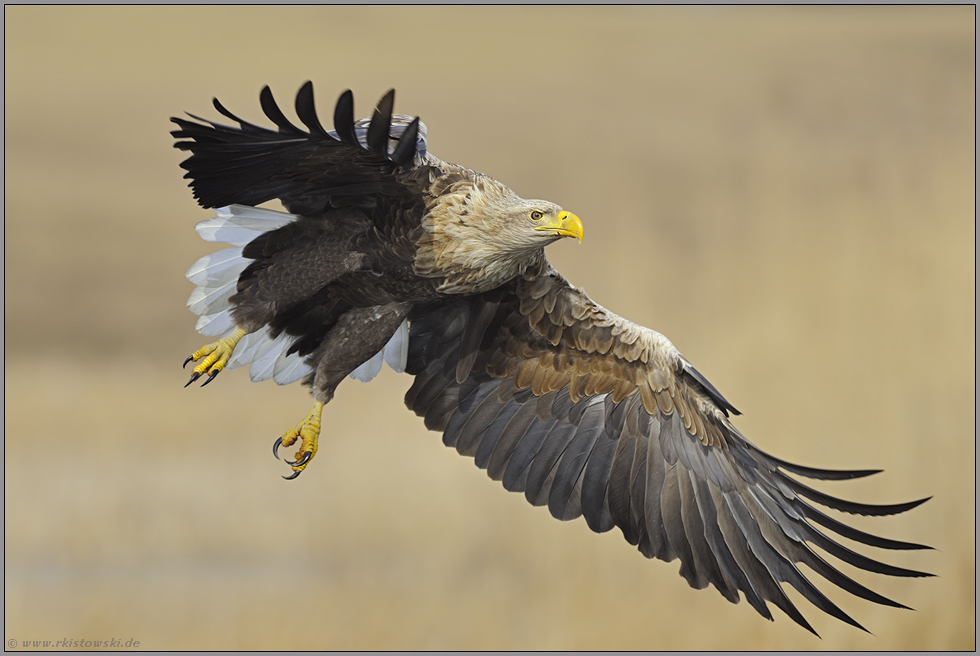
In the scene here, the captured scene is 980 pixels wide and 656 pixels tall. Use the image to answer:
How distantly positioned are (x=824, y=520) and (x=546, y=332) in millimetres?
1437

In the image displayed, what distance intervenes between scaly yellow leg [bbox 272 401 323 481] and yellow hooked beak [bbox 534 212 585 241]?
1.31 metres

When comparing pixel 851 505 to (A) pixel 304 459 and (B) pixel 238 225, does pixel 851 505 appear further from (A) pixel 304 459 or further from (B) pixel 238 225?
(B) pixel 238 225

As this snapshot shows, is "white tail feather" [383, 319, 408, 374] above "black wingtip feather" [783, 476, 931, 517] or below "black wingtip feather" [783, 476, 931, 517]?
below

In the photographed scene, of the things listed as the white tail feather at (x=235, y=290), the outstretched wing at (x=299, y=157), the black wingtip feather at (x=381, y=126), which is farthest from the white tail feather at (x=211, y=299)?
the black wingtip feather at (x=381, y=126)

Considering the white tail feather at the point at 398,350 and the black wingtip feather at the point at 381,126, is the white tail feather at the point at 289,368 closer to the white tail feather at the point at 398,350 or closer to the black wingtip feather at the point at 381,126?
the white tail feather at the point at 398,350

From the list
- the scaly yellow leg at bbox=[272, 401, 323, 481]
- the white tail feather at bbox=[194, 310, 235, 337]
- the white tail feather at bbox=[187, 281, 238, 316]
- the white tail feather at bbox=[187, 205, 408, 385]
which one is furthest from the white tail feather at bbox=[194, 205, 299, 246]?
the scaly yellow leg at bbox=[272, 401, 323, 481]

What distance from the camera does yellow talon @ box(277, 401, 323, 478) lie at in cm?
364

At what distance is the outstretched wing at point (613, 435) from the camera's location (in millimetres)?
3768

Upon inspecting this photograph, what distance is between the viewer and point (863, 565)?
11.1ft

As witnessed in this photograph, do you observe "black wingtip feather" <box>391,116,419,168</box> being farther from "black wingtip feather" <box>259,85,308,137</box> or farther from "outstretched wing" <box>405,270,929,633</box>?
"outstretched wing" <box>405,270,929,633</box>

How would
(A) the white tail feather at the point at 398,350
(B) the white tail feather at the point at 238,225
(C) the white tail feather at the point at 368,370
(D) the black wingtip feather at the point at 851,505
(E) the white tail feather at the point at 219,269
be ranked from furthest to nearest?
1. (C) the white tail feather at the point at 368,370
2. (A) the white tail feather at the point at 398,350
3. (E) the white tail feather at the point at 219,269
4. (B) the white tail feather at the point at 238,225
5. (D) the black wingtip feather at the point at 851,505

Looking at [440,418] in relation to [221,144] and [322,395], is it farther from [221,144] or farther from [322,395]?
[221,144]

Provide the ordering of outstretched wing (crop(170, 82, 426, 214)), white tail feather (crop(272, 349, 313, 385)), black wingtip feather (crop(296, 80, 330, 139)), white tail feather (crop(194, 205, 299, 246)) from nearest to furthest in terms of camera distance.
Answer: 1. black wingtip feather (crop(296, 80, 330, 139))
2. outstretched wing (crop(170, 82, 426, 214))
3. white tail feather (crop(194, 205, 299, 246))
4. white tail feather (crop(272, 349, 313, 385))

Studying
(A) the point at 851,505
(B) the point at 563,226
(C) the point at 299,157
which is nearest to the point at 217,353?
(C) the point at 299,157
